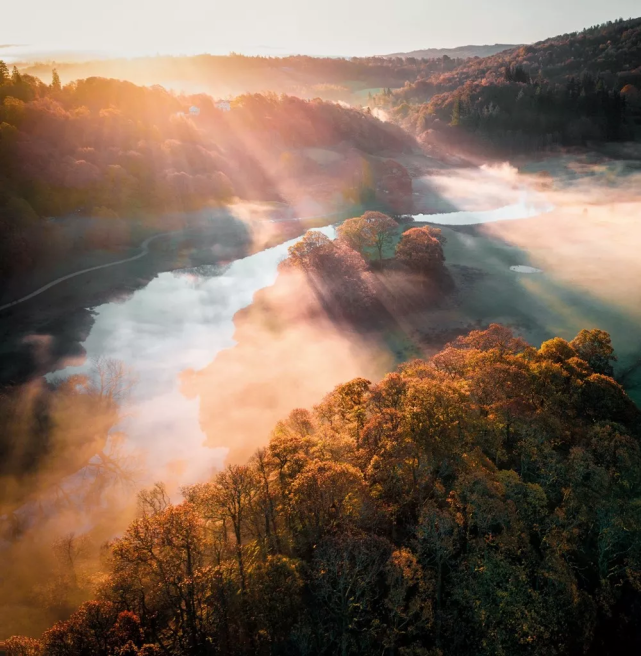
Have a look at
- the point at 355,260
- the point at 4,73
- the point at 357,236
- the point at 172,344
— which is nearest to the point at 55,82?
the point at 4,73

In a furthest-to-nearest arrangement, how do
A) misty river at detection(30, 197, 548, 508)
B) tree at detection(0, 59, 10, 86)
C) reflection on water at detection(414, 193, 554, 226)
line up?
reflection on water at detection(414, 193, 554, 226) < tree at detection(0, 59, 10, 86) < misty river at detection(30, 197, 548, 508)

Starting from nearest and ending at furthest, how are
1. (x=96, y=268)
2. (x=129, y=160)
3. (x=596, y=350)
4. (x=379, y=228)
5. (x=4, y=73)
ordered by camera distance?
(x=596, y=350) → (x=379, y=228) → (x=96, y=268) → (x=4, y=73) → (x=129, y=160)

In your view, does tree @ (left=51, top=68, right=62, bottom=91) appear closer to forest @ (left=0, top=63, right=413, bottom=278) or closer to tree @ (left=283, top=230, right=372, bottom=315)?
forest @ (left=0, top=63, right=413, bottom=278)

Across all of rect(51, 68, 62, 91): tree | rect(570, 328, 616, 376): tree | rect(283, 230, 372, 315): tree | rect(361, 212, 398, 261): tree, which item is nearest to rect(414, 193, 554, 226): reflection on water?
rect(361, 212, 398, 261): tree

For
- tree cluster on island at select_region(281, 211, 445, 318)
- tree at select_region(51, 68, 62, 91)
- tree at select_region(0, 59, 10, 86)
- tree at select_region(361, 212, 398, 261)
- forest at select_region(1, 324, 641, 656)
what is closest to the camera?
forest at select_region(1, 324, 641, 656)

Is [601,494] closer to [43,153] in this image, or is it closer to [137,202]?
[137,202]

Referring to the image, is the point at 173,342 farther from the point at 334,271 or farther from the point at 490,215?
the point at 490,215

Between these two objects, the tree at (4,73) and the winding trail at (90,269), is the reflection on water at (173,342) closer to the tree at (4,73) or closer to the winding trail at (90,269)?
the winding trail at (90,269)
